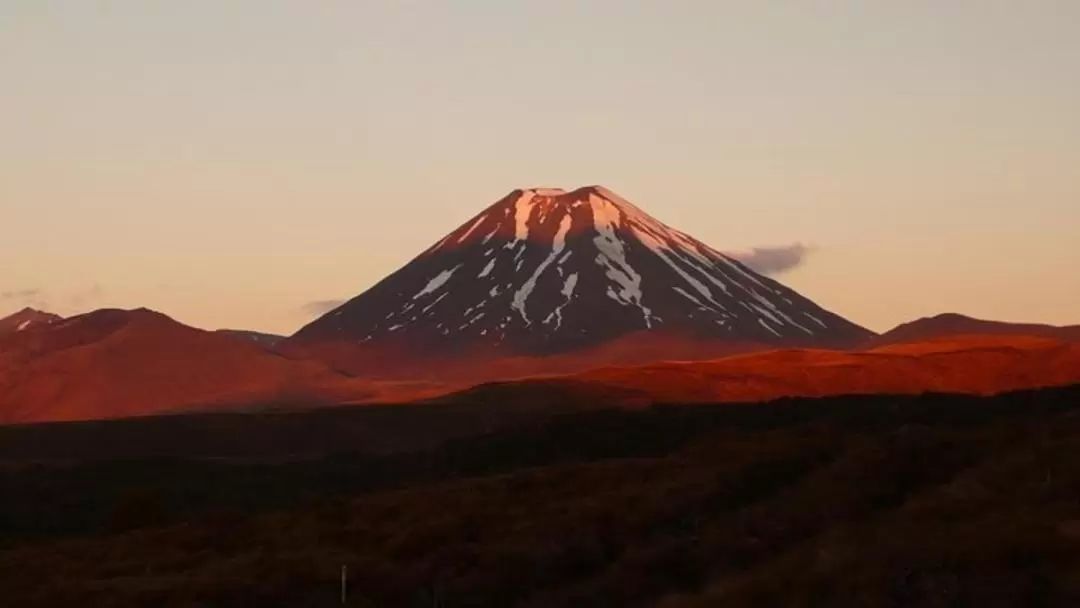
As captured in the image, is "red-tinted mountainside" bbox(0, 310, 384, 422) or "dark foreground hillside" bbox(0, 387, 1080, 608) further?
"red-tinted mountainside" bbox(0, 310, 384, 422)

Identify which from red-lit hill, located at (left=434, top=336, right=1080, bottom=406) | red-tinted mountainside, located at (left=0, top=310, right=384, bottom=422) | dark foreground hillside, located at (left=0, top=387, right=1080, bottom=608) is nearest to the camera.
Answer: dark foreground hillside, located at (left=0, top=387, right=1080, bottom=608)

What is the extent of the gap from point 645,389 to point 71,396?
88541 mm

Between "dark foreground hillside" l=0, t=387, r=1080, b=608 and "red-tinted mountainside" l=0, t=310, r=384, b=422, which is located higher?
"red-tinted mountainside" l=0, t=310, r=384, b=422

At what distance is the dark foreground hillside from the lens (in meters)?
18.7

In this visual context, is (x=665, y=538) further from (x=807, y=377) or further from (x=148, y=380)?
(x=148, y=380)

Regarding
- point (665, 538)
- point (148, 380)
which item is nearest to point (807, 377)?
point (665, 538)

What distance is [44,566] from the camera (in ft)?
110

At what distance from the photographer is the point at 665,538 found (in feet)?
93.1

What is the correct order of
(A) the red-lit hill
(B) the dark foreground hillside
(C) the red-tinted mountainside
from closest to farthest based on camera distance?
(B) the dark foreground hillside
(A) the red-lit hill
(C) the red-tinted mountainside

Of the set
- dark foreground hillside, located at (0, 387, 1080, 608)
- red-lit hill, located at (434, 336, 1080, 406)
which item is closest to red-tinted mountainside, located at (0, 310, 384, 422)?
red-lit hill, located at (434, 336, 1080, 406)

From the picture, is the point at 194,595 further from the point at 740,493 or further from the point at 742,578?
the point at 740,493

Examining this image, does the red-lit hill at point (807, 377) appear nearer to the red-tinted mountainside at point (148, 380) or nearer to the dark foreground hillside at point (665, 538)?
the red-tinted mountainside at point (148, 380)

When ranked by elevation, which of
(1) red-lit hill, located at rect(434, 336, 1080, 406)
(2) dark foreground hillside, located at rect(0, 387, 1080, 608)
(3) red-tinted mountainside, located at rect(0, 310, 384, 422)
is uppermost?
(3) red-tinted mountainside, located at rect(0, 310, 384, 422)

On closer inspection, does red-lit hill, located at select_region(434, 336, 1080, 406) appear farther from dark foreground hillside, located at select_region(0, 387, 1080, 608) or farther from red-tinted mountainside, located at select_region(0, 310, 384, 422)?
dark foreground hillside, located at select_region(0, 387, 1080, 608)
